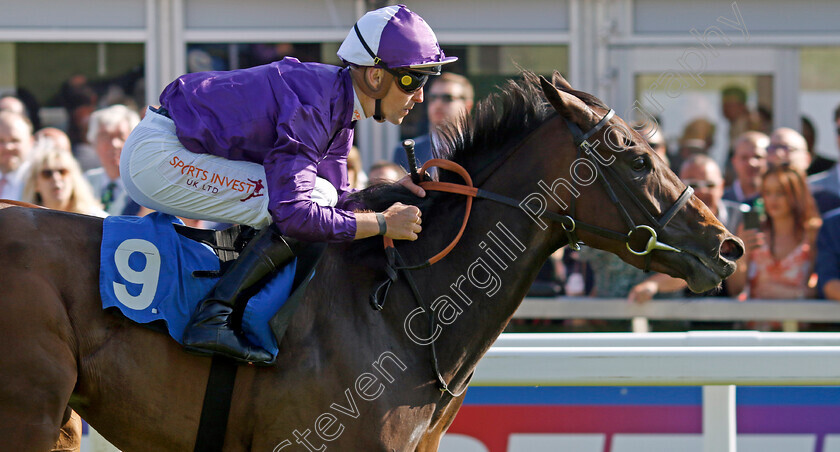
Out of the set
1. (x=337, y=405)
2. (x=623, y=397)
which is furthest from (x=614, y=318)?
(x=337, y=405)

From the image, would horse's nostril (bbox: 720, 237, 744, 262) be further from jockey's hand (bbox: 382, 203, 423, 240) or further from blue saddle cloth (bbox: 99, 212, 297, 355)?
blue saddle cloth (bbox: 99, 212, 297, 355)

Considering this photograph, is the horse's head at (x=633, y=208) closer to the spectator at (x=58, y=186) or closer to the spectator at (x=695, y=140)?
the spectator at (x=58, y=186)

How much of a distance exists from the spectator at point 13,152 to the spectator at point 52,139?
9 cm

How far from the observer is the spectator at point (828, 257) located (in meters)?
5.18

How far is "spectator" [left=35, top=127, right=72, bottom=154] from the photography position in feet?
19.6

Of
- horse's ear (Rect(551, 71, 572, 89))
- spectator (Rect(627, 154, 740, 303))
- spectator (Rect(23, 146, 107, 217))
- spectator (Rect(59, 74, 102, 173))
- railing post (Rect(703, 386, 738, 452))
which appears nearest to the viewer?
horse's ear (Rect(551, 71, 572, 89))

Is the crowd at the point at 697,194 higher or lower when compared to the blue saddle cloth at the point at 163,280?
higher

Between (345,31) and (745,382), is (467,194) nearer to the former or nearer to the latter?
(745,382)

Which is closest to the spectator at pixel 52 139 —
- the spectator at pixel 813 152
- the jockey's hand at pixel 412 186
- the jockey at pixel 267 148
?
the jockey at pixel 267 148

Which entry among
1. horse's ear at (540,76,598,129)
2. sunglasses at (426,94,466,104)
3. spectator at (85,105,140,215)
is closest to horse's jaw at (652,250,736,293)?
horse's ear at (540,76,598,129)

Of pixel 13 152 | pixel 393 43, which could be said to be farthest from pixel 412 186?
pixel 13 152

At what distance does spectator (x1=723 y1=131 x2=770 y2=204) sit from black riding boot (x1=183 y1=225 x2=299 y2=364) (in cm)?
405

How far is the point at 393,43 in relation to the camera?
2807 mm

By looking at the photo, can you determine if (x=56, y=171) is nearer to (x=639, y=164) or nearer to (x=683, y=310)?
(x=639, y=164)
